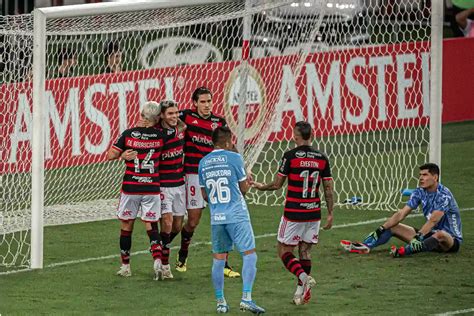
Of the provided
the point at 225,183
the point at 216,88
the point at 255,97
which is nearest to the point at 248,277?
the point at 225,183

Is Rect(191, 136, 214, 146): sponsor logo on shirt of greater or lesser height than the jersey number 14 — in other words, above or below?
above

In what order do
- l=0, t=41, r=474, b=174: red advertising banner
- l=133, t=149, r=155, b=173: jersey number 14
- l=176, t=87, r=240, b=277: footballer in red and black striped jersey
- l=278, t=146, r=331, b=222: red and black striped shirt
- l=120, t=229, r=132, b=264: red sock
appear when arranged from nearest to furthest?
l=278, t=146, r=331, b=222: red and black striped shirt, l=133, t=149, r=155, b=173: jersey number 14, l=120, t=229, r=132, b=264: red sock, l=176, t=87, r=240, b=277: footballer in red and black striped jersey, l=0, t=41, r=474, b=174: red advertising banner

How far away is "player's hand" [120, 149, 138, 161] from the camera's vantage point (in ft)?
44.9

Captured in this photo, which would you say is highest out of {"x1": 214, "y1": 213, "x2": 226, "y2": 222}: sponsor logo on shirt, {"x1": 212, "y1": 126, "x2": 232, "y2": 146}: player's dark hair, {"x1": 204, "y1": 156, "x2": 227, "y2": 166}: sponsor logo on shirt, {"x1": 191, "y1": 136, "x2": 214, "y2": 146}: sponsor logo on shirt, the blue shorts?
{"x1": 212, "y1": 126, "x2": 232, "y2": 146}: player's dark hair

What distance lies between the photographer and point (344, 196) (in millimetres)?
19469

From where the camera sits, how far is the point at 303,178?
42.6 feet

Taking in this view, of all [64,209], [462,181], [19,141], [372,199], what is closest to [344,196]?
[372,199]

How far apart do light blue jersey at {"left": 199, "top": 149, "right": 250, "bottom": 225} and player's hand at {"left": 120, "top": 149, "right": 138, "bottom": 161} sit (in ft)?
4.88

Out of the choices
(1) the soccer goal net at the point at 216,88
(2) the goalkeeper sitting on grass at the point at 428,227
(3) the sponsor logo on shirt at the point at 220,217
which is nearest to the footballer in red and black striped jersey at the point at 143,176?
(1) the soccer goal net at the point at 216,88

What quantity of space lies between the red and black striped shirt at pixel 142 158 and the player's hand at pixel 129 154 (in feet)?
0.14

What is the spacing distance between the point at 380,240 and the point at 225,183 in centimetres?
350

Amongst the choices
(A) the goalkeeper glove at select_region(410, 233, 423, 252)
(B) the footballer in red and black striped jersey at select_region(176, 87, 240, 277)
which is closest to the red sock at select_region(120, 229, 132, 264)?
(B) the footballer in red and black striped jersey at select_region(176, 87, 240, 277)

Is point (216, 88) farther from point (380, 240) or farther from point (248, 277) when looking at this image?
point (248, 277)

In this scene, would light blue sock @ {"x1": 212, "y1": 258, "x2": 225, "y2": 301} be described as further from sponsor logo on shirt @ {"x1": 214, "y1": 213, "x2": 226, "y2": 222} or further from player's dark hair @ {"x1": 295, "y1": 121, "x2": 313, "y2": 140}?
player's dark hair @ {"x1": 295, "y1": 121, "x2": 313, "y2": 140}
